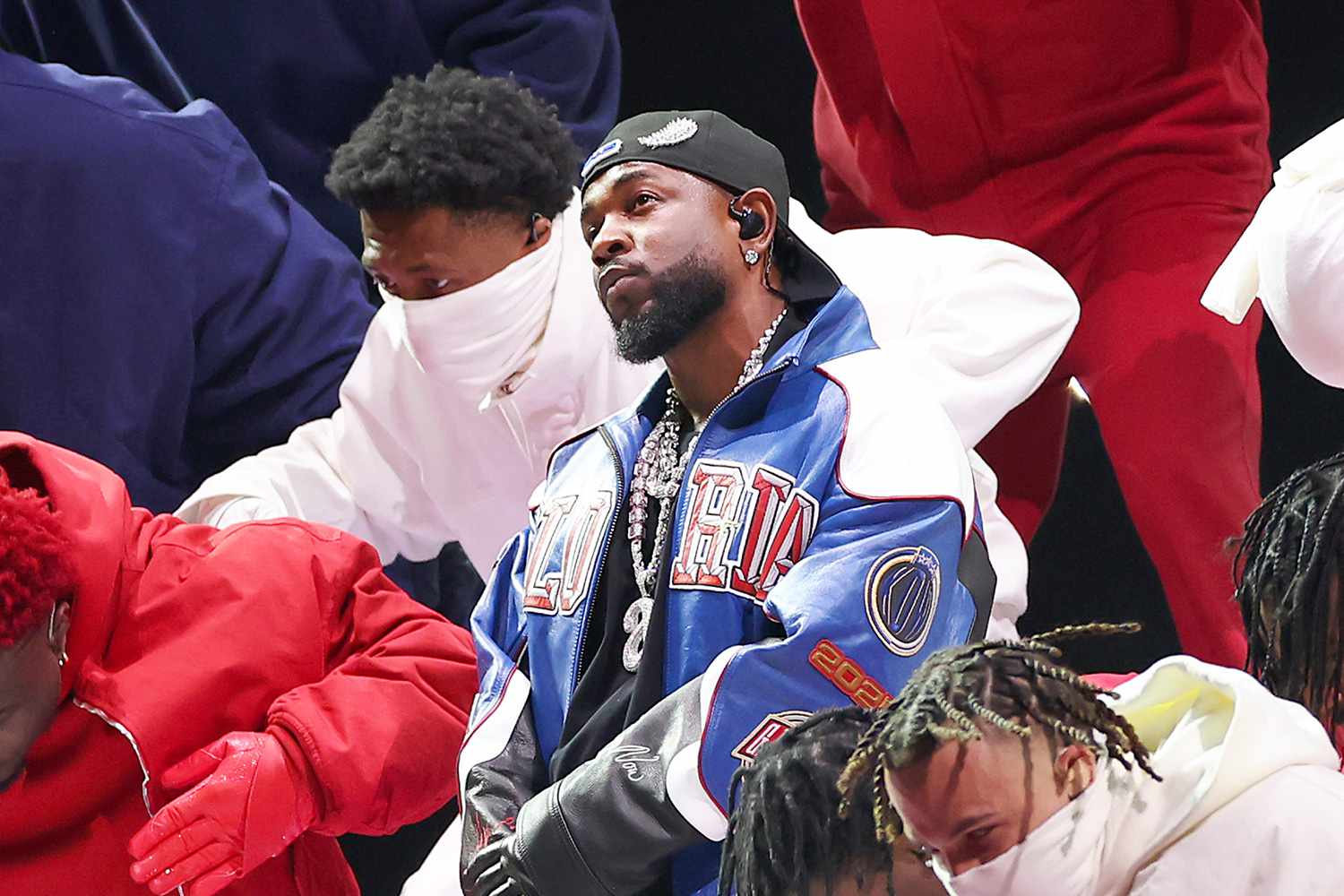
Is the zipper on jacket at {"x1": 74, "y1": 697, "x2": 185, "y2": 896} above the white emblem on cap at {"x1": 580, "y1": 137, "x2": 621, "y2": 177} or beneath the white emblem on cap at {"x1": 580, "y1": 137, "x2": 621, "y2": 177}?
beneath

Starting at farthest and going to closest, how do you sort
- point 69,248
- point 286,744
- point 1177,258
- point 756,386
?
point 69,248, point 1177,258, point 286,744, point 756,386

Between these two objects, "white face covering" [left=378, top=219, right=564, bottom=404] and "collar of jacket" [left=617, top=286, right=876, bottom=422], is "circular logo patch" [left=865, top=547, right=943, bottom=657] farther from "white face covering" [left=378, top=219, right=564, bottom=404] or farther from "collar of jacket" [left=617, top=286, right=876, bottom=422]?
"white face covering" [left=378, top=219, right=564, bottom=404]

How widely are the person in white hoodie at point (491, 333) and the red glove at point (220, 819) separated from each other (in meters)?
0.76

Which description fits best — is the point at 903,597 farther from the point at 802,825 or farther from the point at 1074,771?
the point at 1074,771

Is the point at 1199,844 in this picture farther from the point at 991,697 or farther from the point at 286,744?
the point at 286,744

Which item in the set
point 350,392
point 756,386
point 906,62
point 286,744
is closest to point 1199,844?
point 756,386

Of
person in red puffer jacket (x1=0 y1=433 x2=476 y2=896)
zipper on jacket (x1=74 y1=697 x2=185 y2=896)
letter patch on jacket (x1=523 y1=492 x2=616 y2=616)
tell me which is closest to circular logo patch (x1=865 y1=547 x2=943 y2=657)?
letter patch on jacket (x1=523 y1=492 x2=616 y2=616)

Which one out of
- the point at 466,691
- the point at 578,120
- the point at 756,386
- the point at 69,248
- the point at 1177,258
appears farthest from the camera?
the point at 578,120

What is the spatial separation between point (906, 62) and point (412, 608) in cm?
113

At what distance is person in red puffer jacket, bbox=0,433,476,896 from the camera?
90.7 inches

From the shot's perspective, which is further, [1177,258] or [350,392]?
[350,392]

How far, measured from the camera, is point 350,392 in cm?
329

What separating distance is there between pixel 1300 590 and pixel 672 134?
0.93 meters

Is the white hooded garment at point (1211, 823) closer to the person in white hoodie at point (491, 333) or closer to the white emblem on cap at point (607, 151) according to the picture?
the white emblem on cap at point (607, 151)
